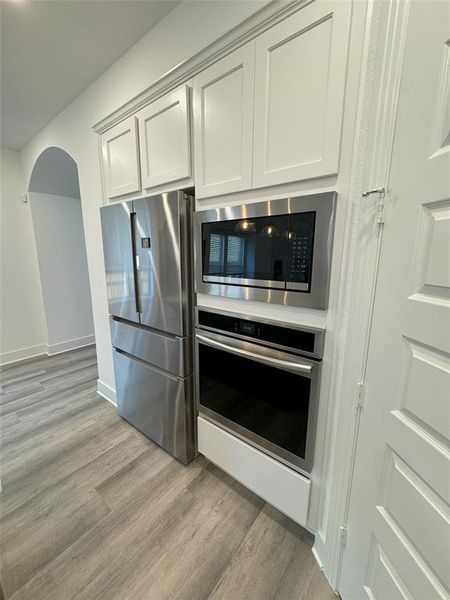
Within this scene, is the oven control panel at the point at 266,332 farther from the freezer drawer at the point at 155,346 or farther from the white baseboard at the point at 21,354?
the white baseboard at the point at 21,354

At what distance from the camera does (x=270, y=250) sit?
112 cm

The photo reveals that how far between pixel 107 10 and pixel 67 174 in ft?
7.29

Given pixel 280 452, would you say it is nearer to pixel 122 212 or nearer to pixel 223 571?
pixel 223 571

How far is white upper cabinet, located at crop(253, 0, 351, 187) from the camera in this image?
33.8 inches

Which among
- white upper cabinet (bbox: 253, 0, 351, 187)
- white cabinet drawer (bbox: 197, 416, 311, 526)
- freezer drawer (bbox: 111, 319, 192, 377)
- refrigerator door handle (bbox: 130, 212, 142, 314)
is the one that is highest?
white upper cabinet (bbox: 253, 0, 351, 187)

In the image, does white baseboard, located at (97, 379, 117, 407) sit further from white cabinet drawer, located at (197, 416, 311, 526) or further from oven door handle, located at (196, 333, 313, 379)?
oven door handle, located at (196, 333, 313, 379)

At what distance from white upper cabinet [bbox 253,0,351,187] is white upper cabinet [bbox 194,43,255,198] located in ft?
0.19

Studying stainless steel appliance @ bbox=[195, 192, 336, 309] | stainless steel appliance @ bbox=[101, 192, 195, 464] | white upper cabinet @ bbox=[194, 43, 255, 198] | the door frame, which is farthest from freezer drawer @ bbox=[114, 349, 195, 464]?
white upper cabinet @ bbox=[194, 43, 255, 198]

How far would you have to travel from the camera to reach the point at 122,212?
173 cm

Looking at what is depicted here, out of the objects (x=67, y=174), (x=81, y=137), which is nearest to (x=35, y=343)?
(x=67, y=174)

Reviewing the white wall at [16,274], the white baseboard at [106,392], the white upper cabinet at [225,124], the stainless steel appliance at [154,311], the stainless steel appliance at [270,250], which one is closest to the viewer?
the stainless steel appliance at [270,250]

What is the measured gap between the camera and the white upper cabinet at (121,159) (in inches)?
64.0

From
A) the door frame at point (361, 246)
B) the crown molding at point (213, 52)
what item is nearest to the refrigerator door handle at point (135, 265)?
the crown molding at point (213, 52)

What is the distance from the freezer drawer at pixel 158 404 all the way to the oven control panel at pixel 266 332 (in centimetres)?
49
